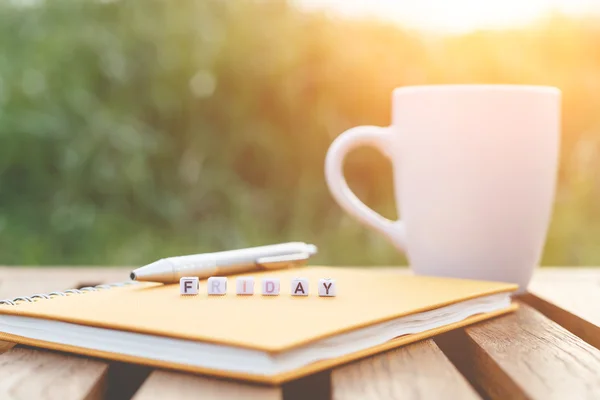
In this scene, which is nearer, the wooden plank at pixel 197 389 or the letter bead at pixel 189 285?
the wooden plank at pixel 197 389

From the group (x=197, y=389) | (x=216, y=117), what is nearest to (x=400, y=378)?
(x=197, y=389)

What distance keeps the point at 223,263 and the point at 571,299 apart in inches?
14.4

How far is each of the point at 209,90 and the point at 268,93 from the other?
122 mm

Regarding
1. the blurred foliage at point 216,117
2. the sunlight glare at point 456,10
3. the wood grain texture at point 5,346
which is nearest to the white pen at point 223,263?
the wood grain texture at point 5,346

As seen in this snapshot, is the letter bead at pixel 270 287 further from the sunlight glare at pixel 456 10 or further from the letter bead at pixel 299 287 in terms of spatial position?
the sunlight glare at pixel 456 10

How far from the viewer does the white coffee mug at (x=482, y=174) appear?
0.74 m

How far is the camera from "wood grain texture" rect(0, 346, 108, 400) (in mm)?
396

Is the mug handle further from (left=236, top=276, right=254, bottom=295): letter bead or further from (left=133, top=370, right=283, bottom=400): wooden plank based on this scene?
(left=133, top=370, right=283, bottom=400): wooden plank

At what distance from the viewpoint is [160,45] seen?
1465 millimetres

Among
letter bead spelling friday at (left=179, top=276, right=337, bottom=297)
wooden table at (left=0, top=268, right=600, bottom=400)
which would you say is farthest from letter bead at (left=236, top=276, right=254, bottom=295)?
wooden table at (left=0, top=268, right=600, bottom=400)

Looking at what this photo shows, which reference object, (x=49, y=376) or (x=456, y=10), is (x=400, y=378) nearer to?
(x=49, y=376)

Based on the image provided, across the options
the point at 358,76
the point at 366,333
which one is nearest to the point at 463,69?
the point at 358,76

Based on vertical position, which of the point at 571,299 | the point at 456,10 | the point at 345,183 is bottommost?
the point at 571,299

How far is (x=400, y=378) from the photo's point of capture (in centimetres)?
42
